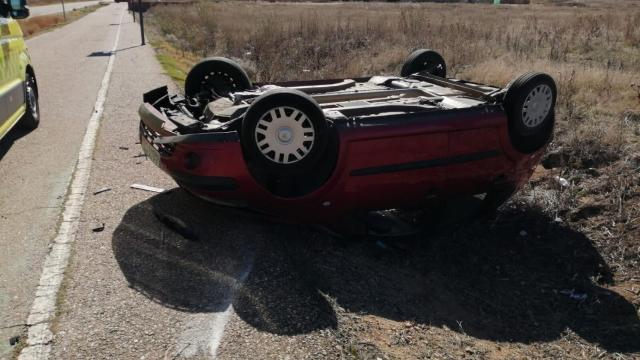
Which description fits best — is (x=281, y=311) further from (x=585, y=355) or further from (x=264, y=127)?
(x=585, y=355)

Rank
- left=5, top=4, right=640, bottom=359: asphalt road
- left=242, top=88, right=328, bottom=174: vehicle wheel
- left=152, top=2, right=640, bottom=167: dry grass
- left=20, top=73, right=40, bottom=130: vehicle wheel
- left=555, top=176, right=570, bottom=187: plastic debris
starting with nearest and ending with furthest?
left=5, top=4, right=640, bottom=359: asphalt road
left=242, top=88, right=328, bottom=174: vehicle wheel
left=555, top=176, right=570, bottom=187: plastic debris
left=20, top=73, right=40, bottom=130: vehicle wheel
left=152, top=2, right=640, bottom=167: dry grass

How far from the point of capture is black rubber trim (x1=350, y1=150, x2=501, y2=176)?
418cm

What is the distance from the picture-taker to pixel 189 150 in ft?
13.0

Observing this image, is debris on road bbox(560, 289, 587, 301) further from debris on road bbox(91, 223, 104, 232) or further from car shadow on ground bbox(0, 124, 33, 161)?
car shadow on ground bbox(0, 124, 33, 161)

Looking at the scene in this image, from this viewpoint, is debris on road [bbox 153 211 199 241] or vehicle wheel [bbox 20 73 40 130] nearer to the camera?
debris on road [bbox 153 211 199 241]

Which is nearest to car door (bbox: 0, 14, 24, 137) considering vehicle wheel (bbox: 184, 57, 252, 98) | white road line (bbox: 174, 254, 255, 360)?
vehicle wheel (bbox: 184, 57, 252, 98)

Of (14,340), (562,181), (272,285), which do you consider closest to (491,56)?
(562,181)

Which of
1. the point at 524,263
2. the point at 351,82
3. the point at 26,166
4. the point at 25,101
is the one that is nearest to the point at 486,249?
the point at 524,263

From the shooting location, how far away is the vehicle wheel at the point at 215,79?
18.3 ft

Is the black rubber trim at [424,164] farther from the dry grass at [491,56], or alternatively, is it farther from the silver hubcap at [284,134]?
the dry grass at [491,56]

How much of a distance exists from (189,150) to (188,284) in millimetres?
994

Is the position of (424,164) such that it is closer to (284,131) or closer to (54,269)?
(284,131)

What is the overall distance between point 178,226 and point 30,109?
182 inches

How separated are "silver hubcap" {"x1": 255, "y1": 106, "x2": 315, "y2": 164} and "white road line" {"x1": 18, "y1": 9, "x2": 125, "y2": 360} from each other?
166 centimetres
